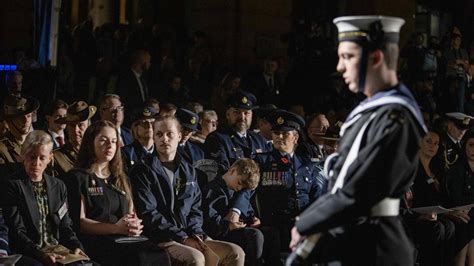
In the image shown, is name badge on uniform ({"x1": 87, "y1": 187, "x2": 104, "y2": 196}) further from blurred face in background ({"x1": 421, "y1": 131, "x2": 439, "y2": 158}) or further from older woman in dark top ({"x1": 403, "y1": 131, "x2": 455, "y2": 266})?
blurred face in background ({"x1": 421, "y1": 131, "x2": 439, "y2": 158})

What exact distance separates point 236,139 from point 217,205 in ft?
4.33

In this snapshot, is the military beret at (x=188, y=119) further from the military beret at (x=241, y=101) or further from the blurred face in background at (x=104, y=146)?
the blurred face in background at (x=104, y=146)

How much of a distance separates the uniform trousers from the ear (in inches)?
130

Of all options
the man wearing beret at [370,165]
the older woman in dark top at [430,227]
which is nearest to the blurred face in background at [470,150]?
the older woman in dark top at [430,227]

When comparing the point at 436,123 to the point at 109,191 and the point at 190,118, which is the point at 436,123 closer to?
the point at 190,118

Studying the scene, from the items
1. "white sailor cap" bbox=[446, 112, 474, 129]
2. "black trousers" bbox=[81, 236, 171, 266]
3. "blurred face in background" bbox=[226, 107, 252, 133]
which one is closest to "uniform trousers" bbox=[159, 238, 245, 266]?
"black trousers" bbox=[81, 236, 171, 266]

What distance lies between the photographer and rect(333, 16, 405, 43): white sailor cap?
4.73m

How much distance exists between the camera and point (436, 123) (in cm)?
1111

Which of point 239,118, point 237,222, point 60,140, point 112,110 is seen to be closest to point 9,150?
point 60,140

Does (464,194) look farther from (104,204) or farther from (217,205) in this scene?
(104,204)

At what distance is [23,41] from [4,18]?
1.41ft

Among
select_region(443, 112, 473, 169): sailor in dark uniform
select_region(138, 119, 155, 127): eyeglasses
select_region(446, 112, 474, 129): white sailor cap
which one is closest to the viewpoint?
select_region(138, 119, 155, 127): eyeglasses

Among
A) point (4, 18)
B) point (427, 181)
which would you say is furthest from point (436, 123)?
point (4, 18)

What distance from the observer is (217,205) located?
→ 8422 mm
